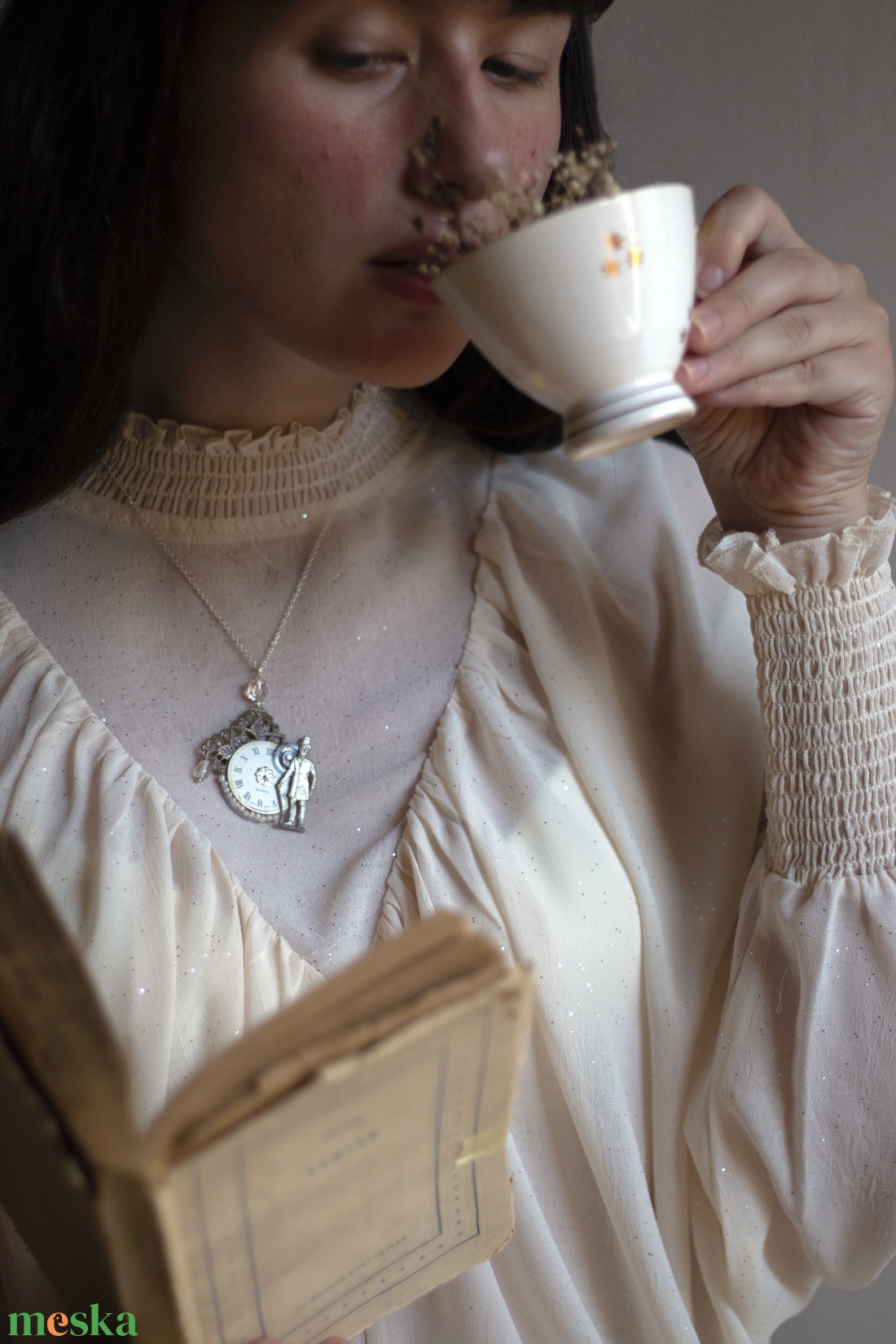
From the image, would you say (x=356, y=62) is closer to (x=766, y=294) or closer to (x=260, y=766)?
(x=766, y=294)

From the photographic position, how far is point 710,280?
0.72 metres

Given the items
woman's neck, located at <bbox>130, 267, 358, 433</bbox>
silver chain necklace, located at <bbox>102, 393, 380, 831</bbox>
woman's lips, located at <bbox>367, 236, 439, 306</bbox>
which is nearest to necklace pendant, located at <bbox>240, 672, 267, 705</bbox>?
silver chain necklace, located at <bbox>102, 393, 380, 831</bbox>

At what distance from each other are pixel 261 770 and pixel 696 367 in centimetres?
47

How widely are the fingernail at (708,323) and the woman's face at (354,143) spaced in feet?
0.50

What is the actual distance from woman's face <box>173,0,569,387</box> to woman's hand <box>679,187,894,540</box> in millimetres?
160

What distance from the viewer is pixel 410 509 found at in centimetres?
109

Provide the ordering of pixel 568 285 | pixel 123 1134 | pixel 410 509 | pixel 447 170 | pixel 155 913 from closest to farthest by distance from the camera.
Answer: pixel 123 1134 → pixel 568 285 → pixel 447 170 → pixel 155 913 → pixel 410 509

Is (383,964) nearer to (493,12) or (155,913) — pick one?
(155,913)

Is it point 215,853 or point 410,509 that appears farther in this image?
point 410,509

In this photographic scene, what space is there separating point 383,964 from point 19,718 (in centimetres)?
61

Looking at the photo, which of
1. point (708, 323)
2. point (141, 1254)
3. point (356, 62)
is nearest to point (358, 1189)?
point (141, 1254)

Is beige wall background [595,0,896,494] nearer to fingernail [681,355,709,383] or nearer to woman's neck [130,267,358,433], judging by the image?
woman's neck [130,267,358,433]

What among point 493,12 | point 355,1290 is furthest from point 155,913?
point 493,12

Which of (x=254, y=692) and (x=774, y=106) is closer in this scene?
(x=254, y=692)
